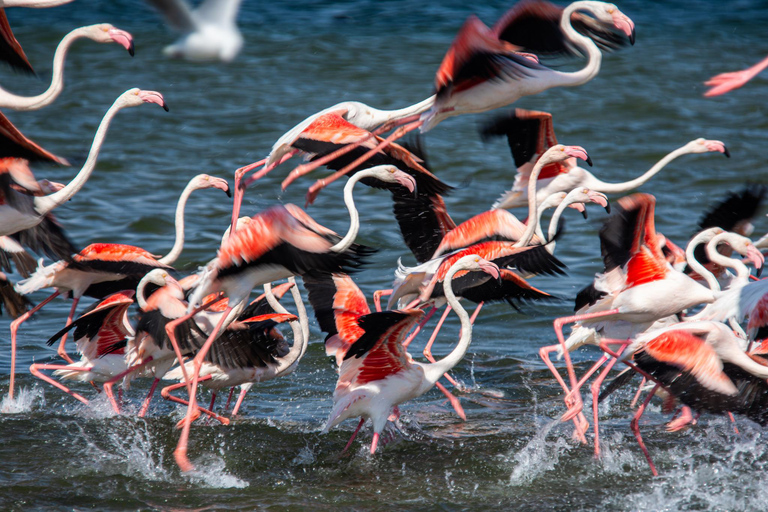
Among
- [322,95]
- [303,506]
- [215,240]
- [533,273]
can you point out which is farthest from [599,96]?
[303,506]

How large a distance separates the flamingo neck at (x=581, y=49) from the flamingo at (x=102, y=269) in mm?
2404

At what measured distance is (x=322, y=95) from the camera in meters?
15.9

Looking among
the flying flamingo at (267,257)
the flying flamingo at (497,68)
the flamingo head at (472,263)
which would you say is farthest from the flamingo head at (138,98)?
the flamingo head at (472,263)

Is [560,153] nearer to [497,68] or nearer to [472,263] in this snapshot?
[497,68]

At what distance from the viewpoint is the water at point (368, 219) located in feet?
16.7

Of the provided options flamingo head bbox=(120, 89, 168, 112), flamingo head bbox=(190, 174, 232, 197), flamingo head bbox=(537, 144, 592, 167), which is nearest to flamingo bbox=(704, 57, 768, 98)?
flamingo head bbox=(537, 144, 592, 167)

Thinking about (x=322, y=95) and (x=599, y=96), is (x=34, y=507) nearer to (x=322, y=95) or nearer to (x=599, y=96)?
(x=322, y=95)

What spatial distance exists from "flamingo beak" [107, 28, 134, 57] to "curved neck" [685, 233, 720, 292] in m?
3.83

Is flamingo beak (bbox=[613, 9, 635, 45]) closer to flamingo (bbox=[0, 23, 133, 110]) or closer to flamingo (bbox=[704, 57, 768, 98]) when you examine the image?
flamingo (bbox=[704, 57, 768, 98])

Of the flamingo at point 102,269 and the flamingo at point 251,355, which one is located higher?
the flamingo at point 102,269

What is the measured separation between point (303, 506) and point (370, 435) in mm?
1163

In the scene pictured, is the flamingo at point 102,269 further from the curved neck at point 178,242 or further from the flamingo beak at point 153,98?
the flamingo beak at point 153,98

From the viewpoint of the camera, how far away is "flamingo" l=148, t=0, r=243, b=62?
4727 mm

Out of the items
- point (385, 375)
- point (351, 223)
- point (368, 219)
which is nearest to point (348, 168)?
point (351, 223)
